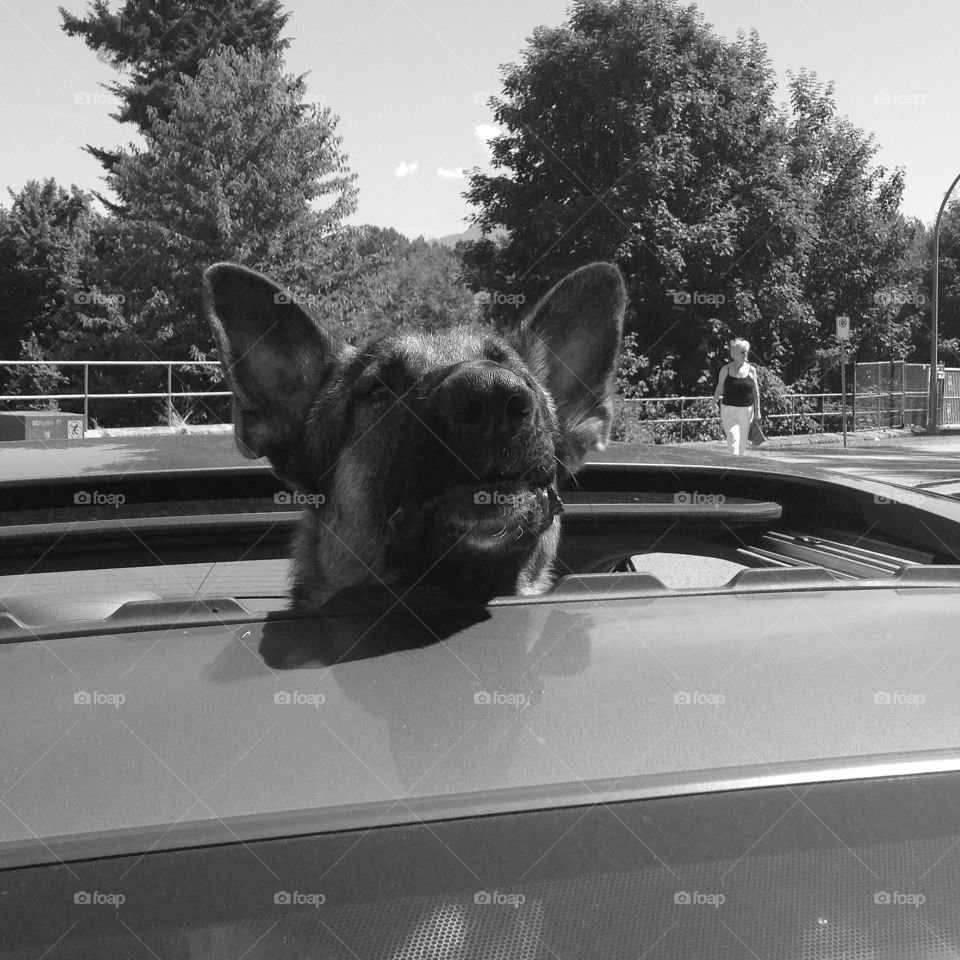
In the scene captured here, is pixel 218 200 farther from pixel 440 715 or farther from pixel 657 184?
pixel 440 715

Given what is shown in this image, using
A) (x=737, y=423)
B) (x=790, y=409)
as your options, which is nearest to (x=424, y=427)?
(x=737, y=423)

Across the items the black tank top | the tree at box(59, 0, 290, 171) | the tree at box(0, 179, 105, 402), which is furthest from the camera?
the tree at box(0, 179, 105, 402)

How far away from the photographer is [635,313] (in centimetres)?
2998

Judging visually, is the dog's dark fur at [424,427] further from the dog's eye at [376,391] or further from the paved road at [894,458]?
the paved road at [894,458]

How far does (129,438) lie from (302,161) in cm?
2893

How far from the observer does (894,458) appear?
21891 mm

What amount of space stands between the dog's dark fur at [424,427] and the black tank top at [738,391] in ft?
40.6

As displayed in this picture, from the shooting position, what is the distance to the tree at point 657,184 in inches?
1115

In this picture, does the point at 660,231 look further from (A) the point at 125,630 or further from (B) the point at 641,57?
(A) the point at 125,630

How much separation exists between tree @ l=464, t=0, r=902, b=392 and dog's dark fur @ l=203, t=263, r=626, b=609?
25297mm

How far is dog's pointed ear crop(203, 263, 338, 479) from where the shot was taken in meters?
2.40

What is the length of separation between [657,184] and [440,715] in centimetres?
2864

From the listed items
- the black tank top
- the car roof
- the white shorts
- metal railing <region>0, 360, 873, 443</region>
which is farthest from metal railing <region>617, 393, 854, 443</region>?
the car roof

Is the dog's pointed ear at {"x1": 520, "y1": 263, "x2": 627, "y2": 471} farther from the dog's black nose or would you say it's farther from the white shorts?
the white shorts
